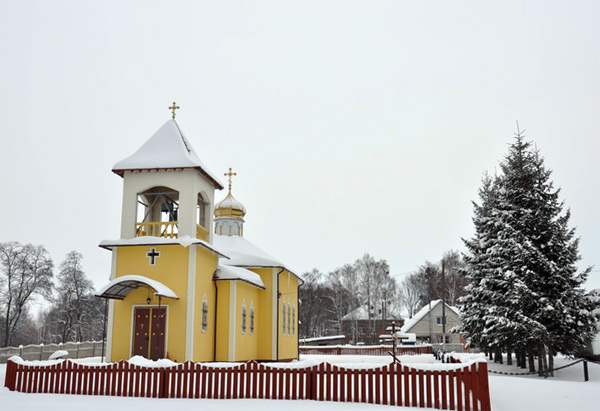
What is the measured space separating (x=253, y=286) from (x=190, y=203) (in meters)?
6.46

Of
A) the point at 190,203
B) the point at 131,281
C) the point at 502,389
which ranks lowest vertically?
the point at 502,389

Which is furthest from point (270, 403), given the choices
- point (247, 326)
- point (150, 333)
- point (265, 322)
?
point (265, 322)

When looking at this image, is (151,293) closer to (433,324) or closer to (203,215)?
(203,215)

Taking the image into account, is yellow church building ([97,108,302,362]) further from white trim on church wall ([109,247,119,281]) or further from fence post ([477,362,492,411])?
fence post ([477,362,492,411])

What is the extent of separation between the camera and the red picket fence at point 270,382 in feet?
36.2

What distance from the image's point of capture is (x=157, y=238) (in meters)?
19.2

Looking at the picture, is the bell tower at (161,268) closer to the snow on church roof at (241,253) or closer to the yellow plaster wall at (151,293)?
the yellow plaster wall at (151,293)

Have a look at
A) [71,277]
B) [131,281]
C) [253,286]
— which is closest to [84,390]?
[131,281]

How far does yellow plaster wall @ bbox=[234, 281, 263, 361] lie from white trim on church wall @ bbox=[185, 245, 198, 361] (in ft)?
11.0

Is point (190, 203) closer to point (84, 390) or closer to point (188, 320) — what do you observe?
point (188, 320)

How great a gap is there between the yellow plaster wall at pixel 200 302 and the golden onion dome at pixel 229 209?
9.55 metres

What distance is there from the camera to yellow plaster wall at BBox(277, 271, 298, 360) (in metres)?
27.0

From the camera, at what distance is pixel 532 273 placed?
1984 centimetres

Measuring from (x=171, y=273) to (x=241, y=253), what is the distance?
8.85 meters
